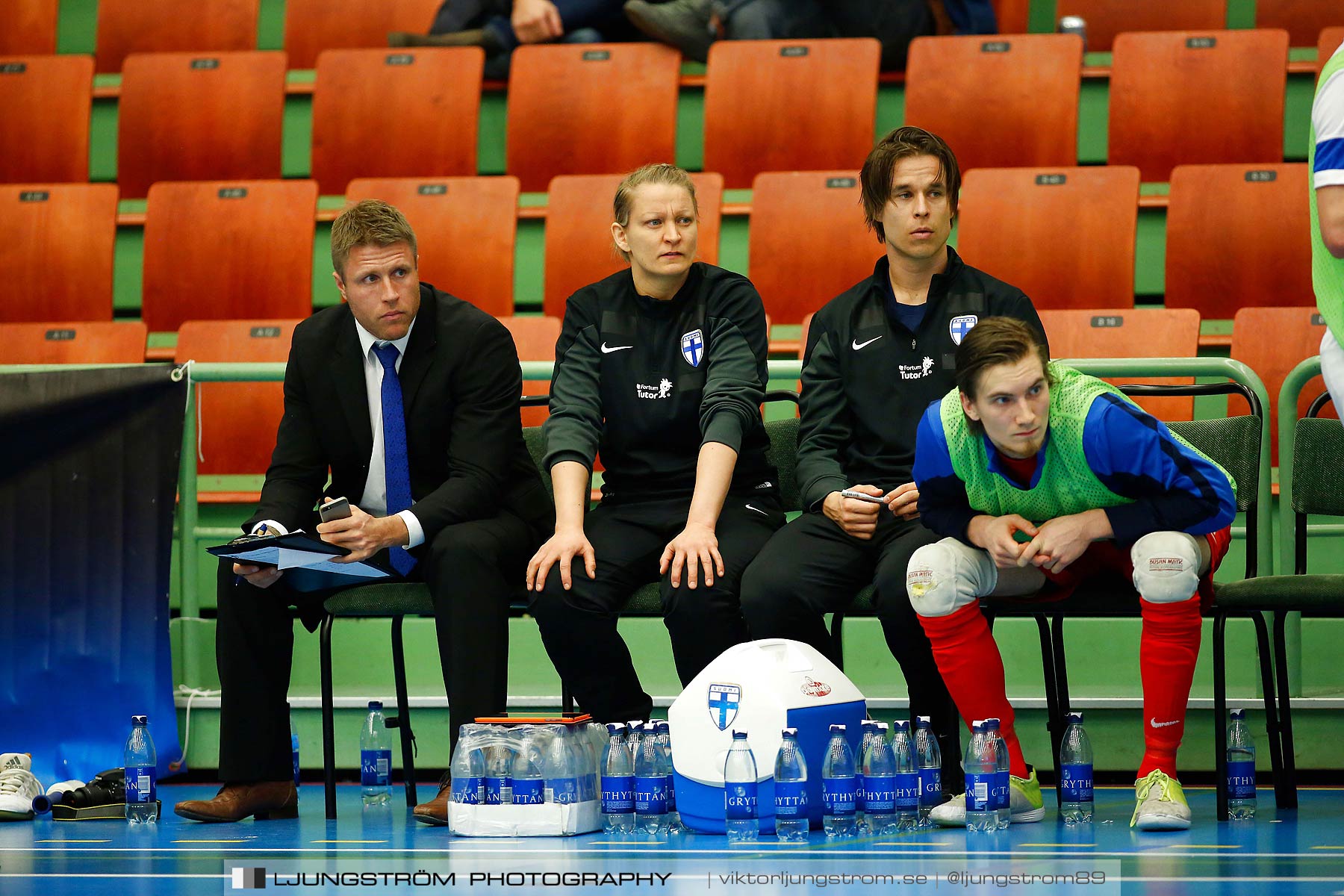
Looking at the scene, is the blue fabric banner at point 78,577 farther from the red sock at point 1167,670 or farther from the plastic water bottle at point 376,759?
the red sock at point 1167,670

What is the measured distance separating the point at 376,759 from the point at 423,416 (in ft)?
2.73

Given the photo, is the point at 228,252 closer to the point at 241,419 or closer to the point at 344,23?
the point at 241,419

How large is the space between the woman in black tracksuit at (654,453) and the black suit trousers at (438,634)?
11cm

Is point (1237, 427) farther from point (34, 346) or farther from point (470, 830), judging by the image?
point (34, 346)

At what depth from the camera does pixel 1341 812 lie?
2.95 meters

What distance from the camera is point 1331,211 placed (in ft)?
8.51

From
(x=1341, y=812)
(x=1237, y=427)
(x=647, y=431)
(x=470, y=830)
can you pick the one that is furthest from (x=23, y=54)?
(x=1341, y=812)

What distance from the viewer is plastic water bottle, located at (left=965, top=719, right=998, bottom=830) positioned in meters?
2.68

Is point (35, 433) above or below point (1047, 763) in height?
above

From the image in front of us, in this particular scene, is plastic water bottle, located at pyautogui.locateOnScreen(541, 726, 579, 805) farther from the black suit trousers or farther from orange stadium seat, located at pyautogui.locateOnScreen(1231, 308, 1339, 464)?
orange stadium seat, located at pyautogui.locateOnScreen(1231, 308, 1339, 464)

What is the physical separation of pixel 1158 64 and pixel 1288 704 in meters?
2.65

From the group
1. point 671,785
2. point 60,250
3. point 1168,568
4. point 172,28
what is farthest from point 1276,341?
point 172,28

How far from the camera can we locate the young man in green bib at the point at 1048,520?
267 centimetres

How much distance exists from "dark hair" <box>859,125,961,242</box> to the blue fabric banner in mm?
1884
